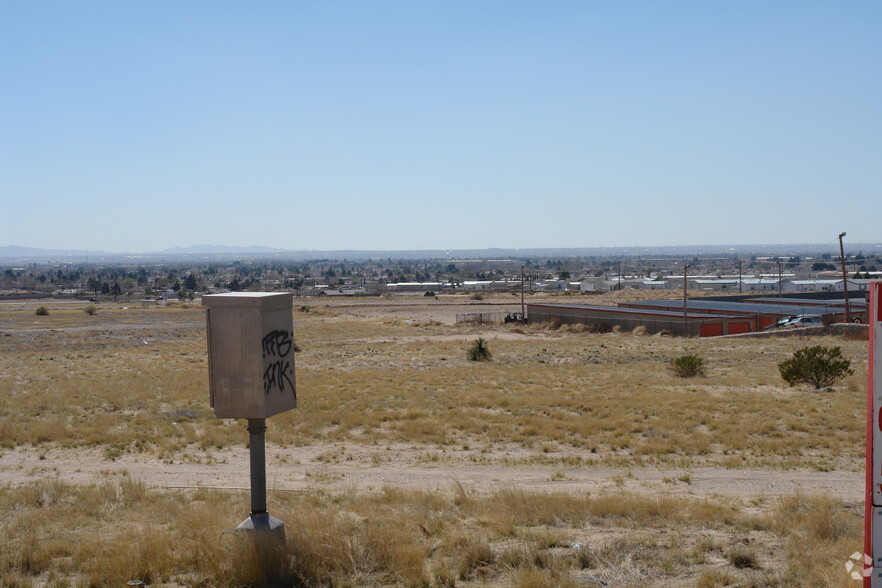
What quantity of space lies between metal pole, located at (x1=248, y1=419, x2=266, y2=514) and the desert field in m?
0.37

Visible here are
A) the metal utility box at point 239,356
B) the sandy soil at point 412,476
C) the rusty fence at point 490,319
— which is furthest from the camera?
the rusty fence at point 490,319

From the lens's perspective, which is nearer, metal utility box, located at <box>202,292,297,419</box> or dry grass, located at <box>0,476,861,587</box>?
dry grass, located at <box>0,476,861,587</box>

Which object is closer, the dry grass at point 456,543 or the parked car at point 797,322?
the dry grass at point 456,543

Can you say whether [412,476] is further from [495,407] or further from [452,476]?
[495,407]

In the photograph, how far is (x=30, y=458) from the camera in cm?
1738

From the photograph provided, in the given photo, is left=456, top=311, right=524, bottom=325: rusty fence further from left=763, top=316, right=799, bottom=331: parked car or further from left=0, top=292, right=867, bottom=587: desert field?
left=0, top=292, right=867, bottom=587: desert field

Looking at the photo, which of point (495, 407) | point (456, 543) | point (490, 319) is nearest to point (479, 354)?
point (495, 407)

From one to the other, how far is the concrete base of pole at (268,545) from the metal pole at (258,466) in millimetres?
90

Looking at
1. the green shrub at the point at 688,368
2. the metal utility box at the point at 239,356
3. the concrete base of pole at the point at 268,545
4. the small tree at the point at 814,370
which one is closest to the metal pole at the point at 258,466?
the concrete base of pole at the point at 268,545

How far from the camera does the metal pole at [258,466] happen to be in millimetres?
7590

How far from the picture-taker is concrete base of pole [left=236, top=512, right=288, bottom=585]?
7.12m

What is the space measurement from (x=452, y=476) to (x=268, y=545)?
8.02 metres

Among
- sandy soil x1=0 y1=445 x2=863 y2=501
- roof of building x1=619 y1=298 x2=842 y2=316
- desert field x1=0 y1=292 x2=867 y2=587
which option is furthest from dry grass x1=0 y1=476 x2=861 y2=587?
roof of building x1=619 y1=298 x2=842 y2=316

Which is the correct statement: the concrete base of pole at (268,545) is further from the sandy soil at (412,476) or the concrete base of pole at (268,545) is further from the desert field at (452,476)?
the sandy soil at (412,476)
